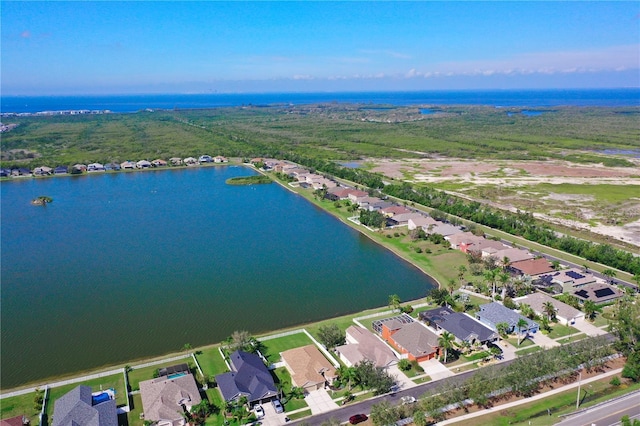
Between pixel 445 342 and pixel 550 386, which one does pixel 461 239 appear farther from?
pixel 550 386

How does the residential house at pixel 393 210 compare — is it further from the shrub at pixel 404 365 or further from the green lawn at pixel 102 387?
the green lawn at pixel 102 387

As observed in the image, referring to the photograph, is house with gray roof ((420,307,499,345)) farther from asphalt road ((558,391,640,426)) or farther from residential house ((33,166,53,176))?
residential house ((33,166,53,176))

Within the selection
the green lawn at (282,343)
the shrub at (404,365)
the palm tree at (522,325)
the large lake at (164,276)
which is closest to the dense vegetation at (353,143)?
the large lake at (164,276)

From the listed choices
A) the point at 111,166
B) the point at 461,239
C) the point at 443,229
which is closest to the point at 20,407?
the point at 461,239

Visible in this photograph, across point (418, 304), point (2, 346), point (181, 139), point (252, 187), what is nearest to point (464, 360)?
point (418, 304)

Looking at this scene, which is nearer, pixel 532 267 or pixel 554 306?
pixel 554 306
